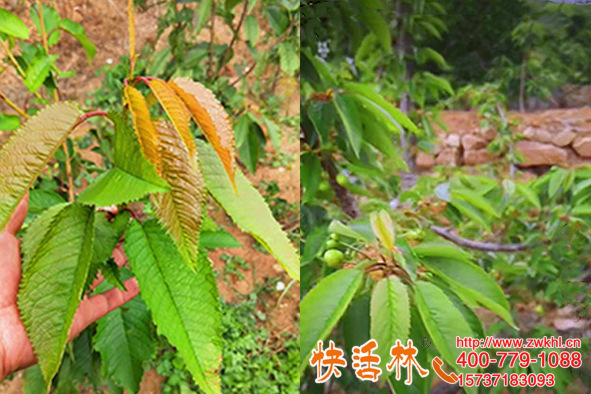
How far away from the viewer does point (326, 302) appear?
0.47 metres

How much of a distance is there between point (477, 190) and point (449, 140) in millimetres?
70

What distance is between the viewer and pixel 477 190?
0.61 metres

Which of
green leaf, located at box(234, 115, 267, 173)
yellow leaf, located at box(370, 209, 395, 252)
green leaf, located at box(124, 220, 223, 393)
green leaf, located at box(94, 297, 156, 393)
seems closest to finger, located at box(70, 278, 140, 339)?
green leaf, located at box(94, 297, 156, 393)

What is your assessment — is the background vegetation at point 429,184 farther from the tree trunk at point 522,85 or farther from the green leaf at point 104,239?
the green leaf at point 104,239

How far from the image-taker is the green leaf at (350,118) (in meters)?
0.54

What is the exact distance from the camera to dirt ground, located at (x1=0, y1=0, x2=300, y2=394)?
5.26 ft

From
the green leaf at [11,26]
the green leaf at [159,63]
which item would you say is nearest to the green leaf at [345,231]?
the green leaf at [11,26]

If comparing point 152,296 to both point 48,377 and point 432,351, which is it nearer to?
point 48,377

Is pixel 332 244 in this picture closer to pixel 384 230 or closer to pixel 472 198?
pixel 384 230

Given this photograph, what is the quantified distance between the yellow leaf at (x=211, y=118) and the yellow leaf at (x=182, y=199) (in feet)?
0.07

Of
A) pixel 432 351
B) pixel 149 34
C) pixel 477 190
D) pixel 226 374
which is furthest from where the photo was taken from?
pixel 149 34

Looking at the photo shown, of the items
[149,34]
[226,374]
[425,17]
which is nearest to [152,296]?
[425,17]

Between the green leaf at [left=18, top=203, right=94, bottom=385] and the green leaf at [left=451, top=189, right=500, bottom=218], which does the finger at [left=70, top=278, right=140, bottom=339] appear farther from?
the green leaf at [left=451, top=189, right=500, bottom=218]

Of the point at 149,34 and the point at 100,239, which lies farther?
the point at 149,34
